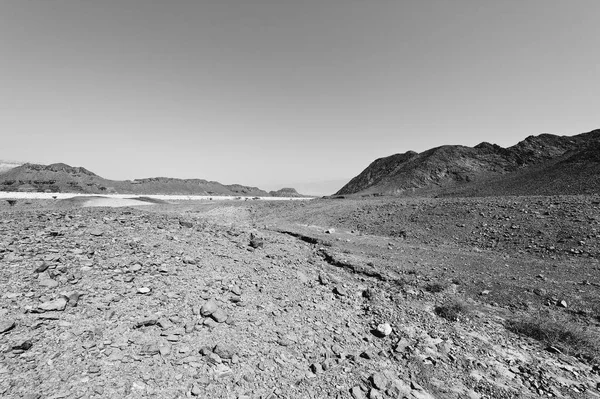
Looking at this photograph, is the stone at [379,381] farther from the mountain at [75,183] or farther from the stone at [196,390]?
the mountain at [75,183]

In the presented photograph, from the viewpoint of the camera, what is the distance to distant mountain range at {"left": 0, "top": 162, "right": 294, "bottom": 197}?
38.9 m

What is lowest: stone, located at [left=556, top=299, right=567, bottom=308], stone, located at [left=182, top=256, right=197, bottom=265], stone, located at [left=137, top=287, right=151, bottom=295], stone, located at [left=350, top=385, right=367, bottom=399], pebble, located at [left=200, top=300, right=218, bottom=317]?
stone, located at [left=350, top=385, right=367, bottom=399]

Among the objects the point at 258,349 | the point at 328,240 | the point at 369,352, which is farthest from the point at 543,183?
the point at 258,349

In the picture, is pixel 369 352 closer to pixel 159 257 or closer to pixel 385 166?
pixel 159 257

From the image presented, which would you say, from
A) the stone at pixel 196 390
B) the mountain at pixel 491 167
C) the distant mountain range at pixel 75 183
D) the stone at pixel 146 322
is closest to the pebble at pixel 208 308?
the stone at pixel 146 322

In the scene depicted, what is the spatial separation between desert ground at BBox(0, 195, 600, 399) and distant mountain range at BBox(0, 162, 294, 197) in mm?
40844

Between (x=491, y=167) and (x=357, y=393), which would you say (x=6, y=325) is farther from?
(x=491, y=167)

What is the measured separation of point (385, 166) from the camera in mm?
51094

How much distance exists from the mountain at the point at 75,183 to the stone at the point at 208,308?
Answer: 4642 centimetres

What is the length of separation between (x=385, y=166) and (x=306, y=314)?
48832 mm

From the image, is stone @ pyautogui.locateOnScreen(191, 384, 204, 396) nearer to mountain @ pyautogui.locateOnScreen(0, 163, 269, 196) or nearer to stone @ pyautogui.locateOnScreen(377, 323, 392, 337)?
stone @ pyautogui.locateOnScreen(377, 323, 392, 337)

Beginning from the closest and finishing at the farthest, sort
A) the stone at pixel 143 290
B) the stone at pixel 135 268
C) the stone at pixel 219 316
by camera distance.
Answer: the stone at pixel 219 316 < the stone at pixel 143 290 < the stone at pixel 135 268

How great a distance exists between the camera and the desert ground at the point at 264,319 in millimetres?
3922

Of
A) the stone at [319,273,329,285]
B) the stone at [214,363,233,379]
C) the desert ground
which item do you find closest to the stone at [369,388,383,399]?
the desert ground
